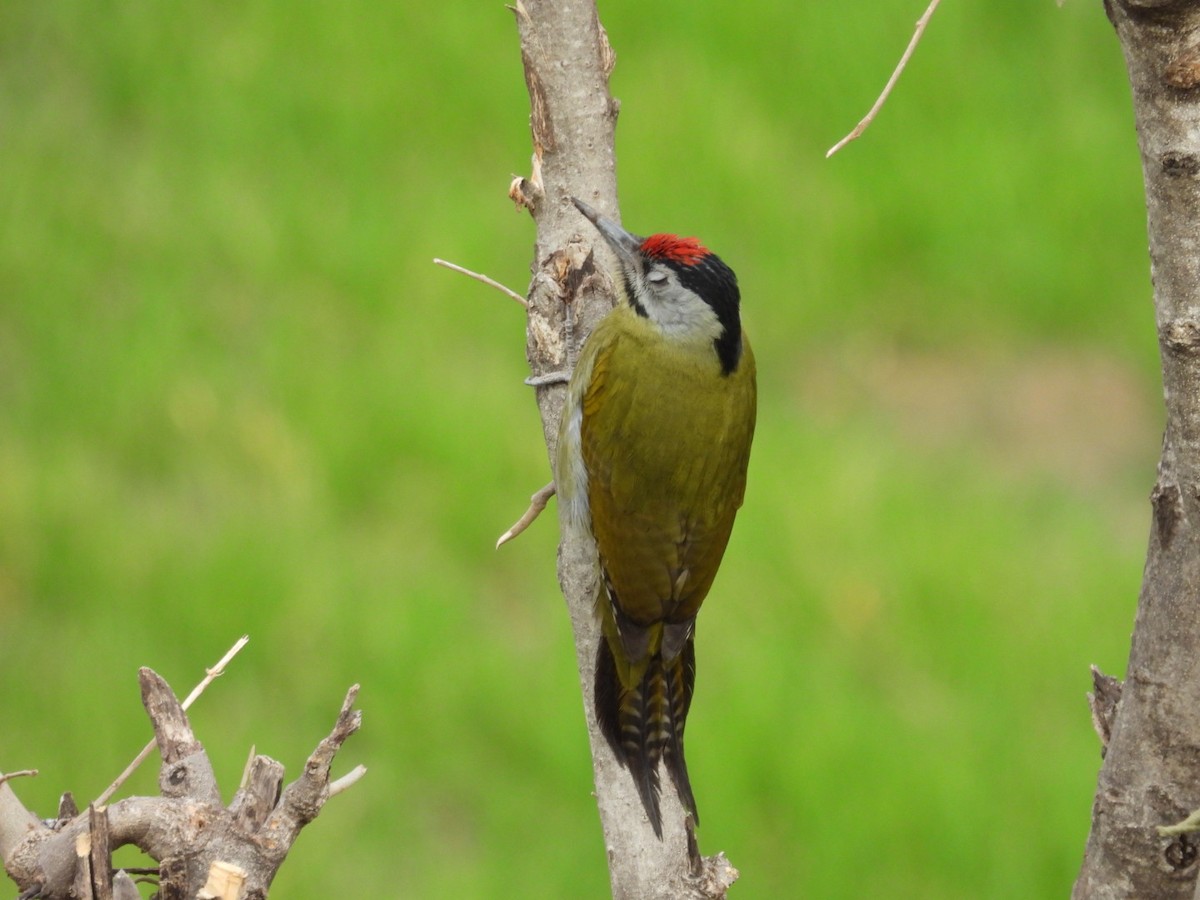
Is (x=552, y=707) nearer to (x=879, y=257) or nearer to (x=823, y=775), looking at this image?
(x=823, y=775)

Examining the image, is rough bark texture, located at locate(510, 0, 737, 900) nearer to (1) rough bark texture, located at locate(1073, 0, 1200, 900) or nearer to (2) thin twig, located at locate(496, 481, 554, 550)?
(2) thin twig, located at locate(496, 481, 554, 550)

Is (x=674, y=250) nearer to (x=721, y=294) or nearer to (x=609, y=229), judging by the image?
(x=721, y=294)

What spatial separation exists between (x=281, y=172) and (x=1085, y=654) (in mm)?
4369

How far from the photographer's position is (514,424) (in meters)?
6.63

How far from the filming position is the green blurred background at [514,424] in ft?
18.4

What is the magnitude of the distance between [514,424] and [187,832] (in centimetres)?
463

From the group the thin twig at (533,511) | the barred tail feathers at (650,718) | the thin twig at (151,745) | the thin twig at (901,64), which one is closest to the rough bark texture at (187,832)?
the thin twig at (151,745)

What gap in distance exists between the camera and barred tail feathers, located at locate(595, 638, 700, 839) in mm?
2455

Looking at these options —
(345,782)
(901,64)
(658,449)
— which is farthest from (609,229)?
(345,782)

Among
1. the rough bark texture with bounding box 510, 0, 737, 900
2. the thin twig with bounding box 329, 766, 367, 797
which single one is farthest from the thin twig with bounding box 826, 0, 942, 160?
the thin twig with bounding box 329, 766, 367, 797

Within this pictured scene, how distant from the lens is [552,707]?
576 cm

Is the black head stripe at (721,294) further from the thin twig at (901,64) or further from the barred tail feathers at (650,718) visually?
the thin twig at (901,64)

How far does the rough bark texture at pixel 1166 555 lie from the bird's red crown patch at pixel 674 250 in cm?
166

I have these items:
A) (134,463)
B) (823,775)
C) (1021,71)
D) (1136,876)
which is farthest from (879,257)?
(1136,876)
